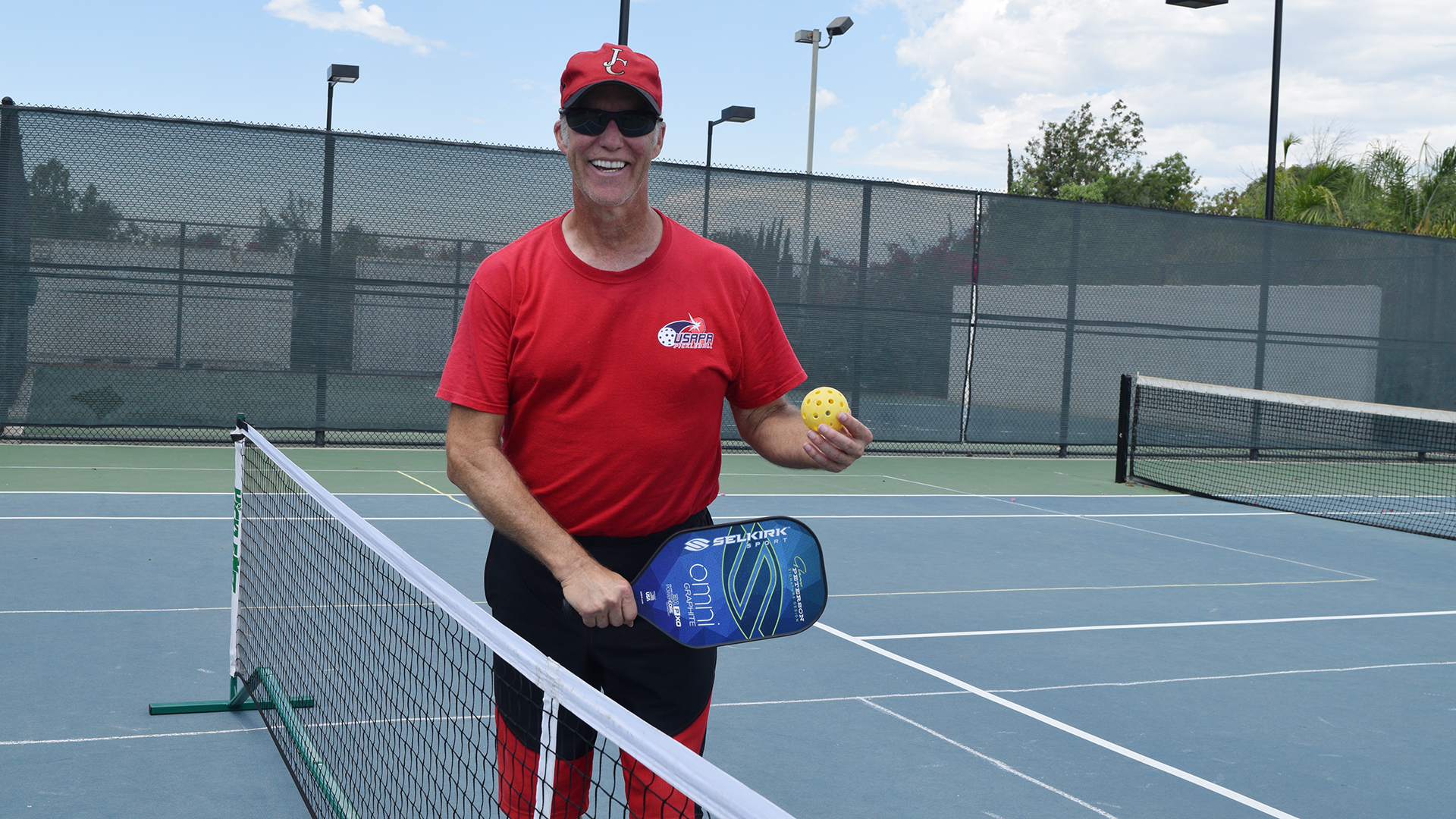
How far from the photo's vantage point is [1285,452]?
15852mm

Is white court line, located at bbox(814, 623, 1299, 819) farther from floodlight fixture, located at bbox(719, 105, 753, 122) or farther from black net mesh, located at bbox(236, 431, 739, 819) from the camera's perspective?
floodlight fixture, located at bbox(719, 105, 753, 122)

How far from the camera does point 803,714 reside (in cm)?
445

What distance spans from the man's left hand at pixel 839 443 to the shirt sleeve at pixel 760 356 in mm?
184

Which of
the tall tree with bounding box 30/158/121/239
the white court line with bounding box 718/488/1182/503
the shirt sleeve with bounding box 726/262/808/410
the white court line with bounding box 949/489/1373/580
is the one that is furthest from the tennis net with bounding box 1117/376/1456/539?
the shirt sleeve with bounding box 726/262/808/410

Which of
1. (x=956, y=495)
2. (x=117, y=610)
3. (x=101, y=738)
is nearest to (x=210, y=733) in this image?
(x=101, y=738)

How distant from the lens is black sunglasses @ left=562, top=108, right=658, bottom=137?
213 centimetres

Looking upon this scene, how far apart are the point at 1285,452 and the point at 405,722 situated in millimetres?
14342

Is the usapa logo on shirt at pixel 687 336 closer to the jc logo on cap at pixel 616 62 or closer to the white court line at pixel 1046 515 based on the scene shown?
the jc logo on cap at pixel 616 62

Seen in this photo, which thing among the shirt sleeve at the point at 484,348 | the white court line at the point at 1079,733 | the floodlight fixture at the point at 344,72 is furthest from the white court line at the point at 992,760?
the floodlight fixture at the point at 344,72

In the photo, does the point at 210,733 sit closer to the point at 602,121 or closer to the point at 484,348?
the point at 484,348

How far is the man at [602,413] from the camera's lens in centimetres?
214

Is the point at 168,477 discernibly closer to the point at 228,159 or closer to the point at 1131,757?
the point at 228,159

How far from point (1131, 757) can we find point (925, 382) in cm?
967

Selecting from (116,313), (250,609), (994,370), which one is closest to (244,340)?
(116,313)
